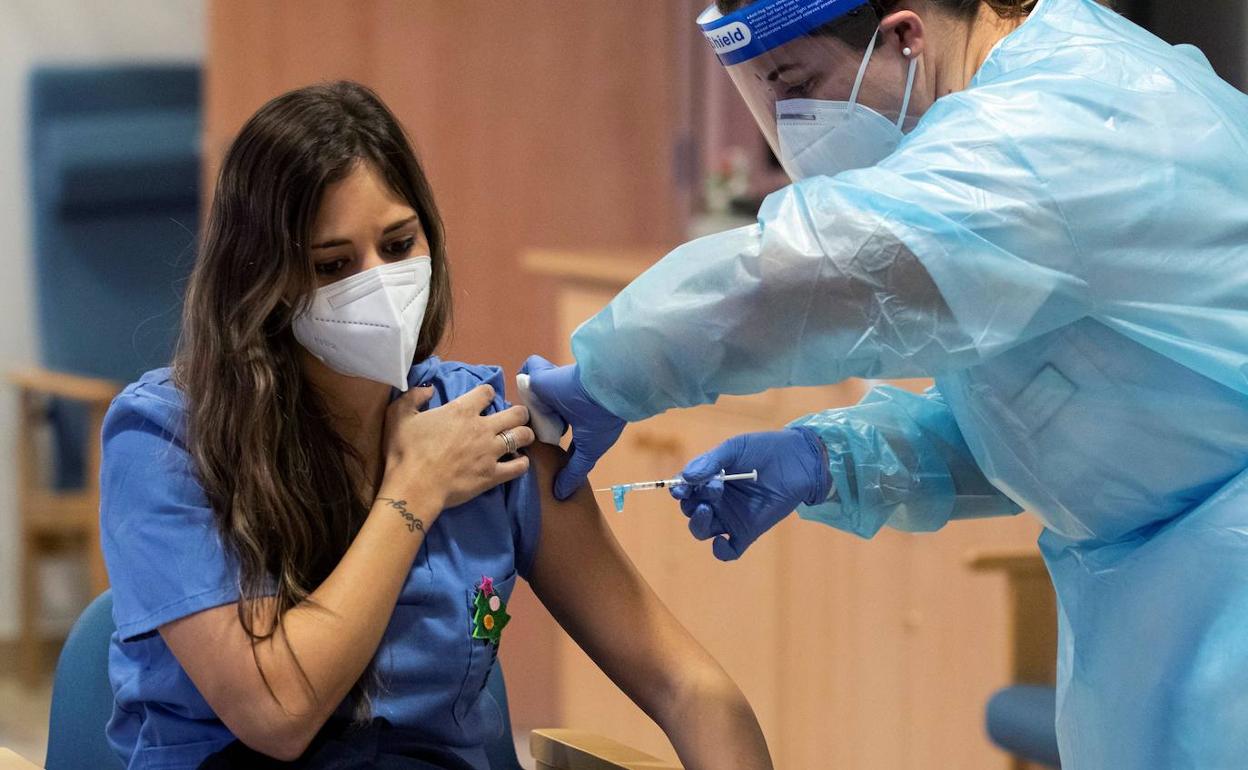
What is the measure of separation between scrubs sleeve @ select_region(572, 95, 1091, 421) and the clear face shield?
0.13 m

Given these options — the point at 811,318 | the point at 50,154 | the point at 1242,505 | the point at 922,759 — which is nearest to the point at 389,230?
the point at 811,318

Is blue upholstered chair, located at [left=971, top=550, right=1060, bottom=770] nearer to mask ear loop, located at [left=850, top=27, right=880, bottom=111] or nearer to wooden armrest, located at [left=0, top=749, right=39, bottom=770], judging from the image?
mask ear loop, located at [left=850, top=27, right=880, bottom=111]

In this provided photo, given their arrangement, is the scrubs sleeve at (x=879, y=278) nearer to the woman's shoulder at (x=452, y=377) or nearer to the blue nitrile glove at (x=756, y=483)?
the blue nitrile glove at (x=756, y=483)

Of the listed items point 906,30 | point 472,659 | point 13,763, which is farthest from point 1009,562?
point 13,763

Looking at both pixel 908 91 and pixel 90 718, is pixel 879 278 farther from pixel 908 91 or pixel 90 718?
pixel 90 718

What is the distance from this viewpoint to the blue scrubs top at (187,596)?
1535 mm

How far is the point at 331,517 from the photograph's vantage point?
167cm

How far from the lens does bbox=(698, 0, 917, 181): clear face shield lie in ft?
4.83

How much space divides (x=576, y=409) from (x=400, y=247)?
281 millimetres

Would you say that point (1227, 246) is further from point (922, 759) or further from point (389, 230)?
point (922, 759)

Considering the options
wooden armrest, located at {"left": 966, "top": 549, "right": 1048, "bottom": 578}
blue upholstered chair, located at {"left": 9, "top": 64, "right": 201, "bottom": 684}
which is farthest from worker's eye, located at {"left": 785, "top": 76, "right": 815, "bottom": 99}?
blue upholstered chair, located at {"left": 9, "top": 64, "right": 201, "bottom": 684}

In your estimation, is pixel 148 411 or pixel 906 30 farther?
pixel 148 411

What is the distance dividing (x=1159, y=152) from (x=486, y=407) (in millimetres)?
766

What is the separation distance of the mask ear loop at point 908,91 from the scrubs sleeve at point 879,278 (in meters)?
0.10
